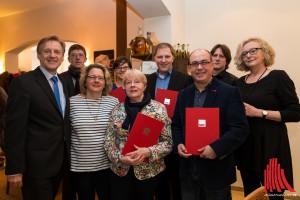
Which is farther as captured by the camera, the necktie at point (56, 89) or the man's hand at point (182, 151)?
the necktie at point (56, 89)

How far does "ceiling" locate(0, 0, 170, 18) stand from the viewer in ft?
10.9

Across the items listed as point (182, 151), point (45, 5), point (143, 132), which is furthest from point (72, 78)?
point (45, 5)

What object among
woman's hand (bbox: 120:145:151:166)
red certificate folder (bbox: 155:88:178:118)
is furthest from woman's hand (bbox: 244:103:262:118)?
woman's hand (bbox: 120:145:151:166)

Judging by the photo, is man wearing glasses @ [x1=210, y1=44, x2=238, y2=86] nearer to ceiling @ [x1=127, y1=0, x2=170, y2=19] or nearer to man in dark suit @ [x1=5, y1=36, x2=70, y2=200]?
ceiling @ [x1=127, y1=0, x2=170, y2=19]

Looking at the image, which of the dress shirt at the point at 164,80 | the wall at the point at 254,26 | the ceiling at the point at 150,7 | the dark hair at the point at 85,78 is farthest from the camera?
the wall at the point at 254,26

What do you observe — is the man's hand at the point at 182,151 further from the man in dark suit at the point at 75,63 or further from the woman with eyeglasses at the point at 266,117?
the man in dark suit at the point at 75,63

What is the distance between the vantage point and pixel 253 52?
1976 mm

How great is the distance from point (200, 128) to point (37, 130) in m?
1.13

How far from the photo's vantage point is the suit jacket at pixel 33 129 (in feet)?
5.38

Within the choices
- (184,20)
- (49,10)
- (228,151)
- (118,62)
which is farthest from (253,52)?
(49,10)

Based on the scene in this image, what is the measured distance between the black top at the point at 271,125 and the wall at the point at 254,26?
1.85 m

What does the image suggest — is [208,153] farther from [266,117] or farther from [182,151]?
[266,117]

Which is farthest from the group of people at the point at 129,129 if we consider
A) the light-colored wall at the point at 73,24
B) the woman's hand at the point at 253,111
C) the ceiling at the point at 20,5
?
the ceiling at the point at 20,5

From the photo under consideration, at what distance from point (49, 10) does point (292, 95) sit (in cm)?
643
